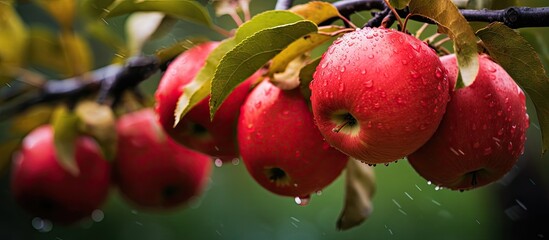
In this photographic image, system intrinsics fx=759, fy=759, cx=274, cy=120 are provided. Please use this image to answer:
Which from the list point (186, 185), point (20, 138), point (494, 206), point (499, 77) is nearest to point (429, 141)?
point (499, 77)

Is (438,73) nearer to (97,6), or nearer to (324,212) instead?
(97,6)

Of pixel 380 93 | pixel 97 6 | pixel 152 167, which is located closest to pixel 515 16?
pixel 380 93

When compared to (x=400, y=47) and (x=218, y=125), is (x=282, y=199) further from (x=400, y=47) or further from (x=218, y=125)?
(x=400, y=47)

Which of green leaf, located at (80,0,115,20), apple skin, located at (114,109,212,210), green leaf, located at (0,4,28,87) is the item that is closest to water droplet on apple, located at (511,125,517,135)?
green leaf, located at (80,0,115,20)

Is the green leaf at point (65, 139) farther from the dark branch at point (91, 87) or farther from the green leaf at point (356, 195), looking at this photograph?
the green leaf at point (356, 195)

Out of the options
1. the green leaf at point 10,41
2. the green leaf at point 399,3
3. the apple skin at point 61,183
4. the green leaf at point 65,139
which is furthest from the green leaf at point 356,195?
the green leaf at point 10,41
